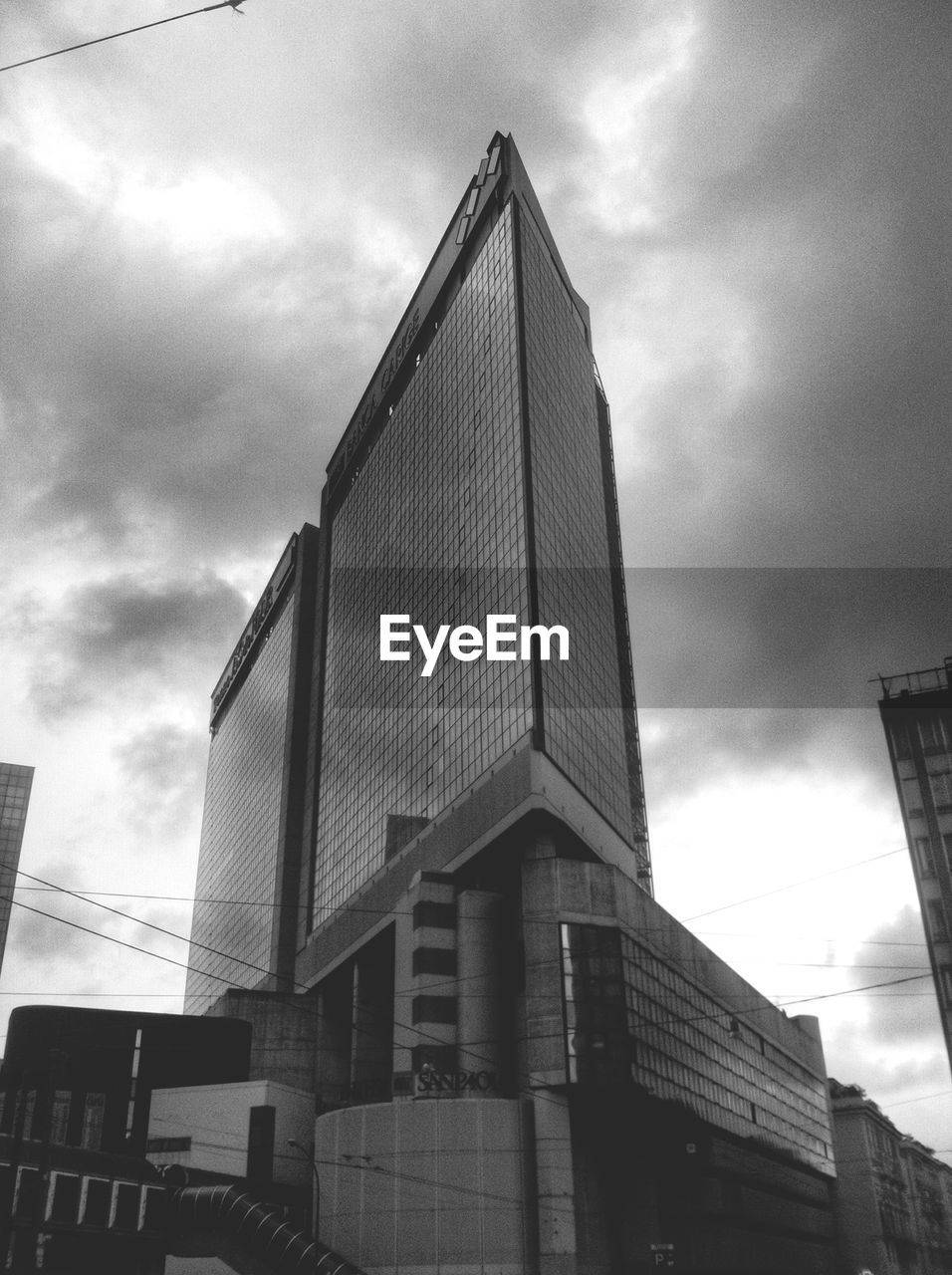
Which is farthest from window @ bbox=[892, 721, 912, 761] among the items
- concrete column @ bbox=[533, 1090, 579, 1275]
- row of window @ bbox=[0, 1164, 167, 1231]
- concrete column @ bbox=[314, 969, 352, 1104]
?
row of window @ bbox=[0, 1164, 167, 1231]

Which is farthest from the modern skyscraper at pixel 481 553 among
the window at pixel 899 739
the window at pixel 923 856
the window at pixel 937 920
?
the window at pixel 937 920

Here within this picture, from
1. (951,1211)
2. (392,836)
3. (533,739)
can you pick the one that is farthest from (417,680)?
(951,1211)

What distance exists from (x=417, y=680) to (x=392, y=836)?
1754 centimetres

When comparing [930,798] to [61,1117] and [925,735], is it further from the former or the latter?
Answer: [61,1117]

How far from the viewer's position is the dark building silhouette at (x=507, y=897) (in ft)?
246

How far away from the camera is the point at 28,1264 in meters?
47.2

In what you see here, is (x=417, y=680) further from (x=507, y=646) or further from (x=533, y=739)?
(x=533, y=739)

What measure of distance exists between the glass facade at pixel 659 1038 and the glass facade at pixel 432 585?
20.9 metres

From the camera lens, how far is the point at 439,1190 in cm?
7206

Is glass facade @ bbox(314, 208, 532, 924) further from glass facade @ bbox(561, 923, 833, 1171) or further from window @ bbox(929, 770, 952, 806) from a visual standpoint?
window @ bbox(929, 770, 952, 806)

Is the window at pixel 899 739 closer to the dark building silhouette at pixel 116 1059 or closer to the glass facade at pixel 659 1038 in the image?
the glass facade at pixel 659 1038

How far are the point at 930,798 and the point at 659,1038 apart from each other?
54621 millimetres

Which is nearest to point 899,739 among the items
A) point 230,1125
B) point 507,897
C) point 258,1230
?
point 507,897

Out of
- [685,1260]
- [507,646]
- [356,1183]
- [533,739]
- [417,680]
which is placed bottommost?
[685,1260]
